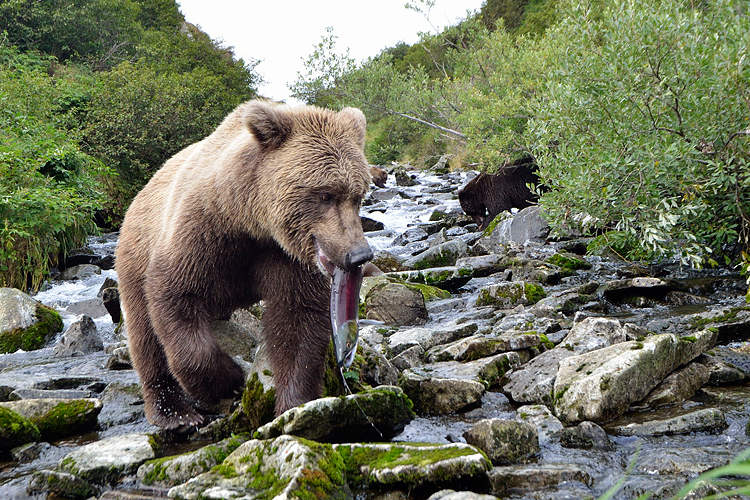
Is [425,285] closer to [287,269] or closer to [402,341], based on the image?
[402,341]

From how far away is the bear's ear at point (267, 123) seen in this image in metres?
3.71

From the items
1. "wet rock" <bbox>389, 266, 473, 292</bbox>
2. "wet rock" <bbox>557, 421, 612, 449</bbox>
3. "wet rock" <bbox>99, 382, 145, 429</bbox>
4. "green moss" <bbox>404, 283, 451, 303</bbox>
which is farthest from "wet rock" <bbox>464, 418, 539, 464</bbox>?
"wet rock" <bbox>389, 266, 473, 292</bbox>

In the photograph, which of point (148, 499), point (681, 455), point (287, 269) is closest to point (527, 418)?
point (681, 455)

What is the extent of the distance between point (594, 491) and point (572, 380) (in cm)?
130

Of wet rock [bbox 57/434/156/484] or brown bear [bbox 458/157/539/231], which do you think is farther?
brown bear [bbox 458/157/539/231]

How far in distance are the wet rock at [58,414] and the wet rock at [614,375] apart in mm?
3538

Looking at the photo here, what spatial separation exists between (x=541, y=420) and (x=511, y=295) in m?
4.59

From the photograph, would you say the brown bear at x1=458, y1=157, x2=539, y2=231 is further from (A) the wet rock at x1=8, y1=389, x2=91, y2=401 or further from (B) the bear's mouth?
(B) the bear's mouth

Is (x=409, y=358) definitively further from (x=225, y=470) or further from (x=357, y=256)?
(x=225, y=470)

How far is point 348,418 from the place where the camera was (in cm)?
385

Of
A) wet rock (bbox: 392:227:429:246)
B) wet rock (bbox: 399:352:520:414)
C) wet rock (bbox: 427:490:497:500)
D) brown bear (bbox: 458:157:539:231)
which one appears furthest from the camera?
brown bear (bbox: 458:157:539:231)

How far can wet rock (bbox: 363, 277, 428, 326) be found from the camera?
7.97m

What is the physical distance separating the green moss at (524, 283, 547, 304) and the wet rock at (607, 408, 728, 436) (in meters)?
4.59

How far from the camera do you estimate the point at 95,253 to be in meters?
14.8
